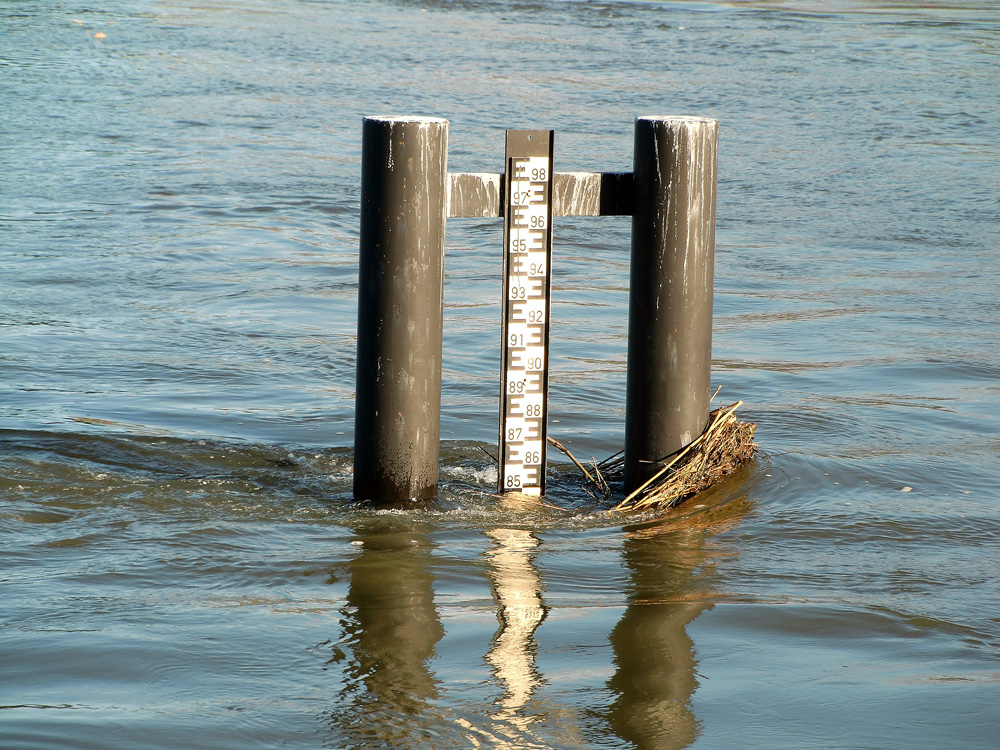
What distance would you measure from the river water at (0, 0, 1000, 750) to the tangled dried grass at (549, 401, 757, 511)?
0.26 ft

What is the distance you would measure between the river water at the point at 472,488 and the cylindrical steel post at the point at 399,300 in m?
0.26

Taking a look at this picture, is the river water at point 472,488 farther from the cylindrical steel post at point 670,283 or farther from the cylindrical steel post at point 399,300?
the cylindrical steel post at point 670,283

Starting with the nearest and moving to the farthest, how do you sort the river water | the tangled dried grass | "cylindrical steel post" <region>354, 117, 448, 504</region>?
the river water, "cylindrical steel post" <region>354, 117, 448, 504</region>, the tangled dried grass

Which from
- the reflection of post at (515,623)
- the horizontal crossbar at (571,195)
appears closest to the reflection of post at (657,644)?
the reflection of post at (515,623)

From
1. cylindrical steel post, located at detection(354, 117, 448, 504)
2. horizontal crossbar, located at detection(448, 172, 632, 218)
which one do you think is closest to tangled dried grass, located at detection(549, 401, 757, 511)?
cylindrical steel post, located at detection(354, 117, 448, 504)

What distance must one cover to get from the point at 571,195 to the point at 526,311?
496 millimetres

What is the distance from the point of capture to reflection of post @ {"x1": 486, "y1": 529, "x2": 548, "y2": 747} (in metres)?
3.28

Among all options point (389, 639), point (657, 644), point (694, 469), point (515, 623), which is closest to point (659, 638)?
point (657, 644)

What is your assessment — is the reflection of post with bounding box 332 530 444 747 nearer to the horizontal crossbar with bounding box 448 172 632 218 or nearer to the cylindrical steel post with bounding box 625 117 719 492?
the cylindrical steel post with bounding box 625 117 719 492

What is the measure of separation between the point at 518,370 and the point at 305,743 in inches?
88.7

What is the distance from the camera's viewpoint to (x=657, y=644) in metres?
3.73

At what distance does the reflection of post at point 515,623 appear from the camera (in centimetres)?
328

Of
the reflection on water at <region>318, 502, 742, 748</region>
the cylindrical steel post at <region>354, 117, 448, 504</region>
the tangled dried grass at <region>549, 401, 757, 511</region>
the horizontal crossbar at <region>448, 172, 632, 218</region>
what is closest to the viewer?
the reflection on water at <region>318, 502, 742, 748</region>

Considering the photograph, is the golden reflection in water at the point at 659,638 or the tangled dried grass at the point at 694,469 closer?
the golden reflection in water at the point at 659,638
